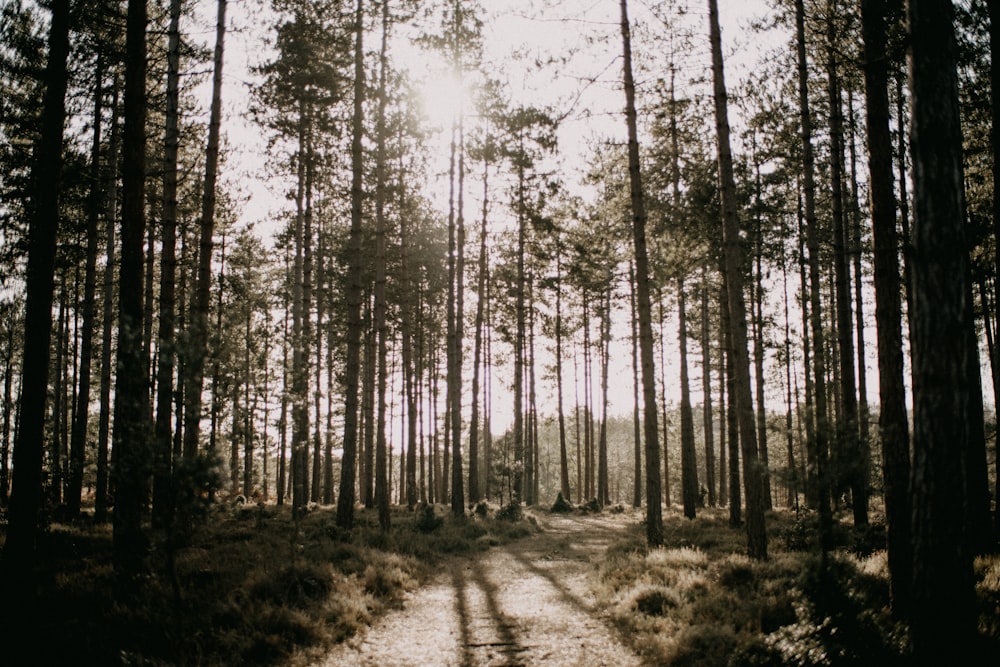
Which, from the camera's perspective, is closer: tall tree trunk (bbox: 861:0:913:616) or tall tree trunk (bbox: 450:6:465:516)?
tall tree trunk (bbox: 861:0:913:616)

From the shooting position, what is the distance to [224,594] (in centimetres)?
732

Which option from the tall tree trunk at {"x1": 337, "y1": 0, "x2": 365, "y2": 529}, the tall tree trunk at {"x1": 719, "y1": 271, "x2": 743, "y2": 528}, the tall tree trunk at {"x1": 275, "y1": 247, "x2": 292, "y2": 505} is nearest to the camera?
the tall tree trunk at {"x1": 275, "y1": 247, "x2": 292, "y2": 505}

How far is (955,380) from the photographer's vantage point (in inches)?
166

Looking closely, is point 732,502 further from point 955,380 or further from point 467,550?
point 955,380

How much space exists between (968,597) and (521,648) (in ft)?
14.2

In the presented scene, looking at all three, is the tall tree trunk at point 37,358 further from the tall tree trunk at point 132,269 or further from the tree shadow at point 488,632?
the tree shadow at point 488,632

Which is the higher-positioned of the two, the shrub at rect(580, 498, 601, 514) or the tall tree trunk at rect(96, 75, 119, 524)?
the tall tree trunk at rect(96, 75, 119, 524)

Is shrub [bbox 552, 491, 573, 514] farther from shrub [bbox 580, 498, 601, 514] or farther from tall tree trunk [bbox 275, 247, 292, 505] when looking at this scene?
tall tree trunk [bbox 275, 247, 292, 505]

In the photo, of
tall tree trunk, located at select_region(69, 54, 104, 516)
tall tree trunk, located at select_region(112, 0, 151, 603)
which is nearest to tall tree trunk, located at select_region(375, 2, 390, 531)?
tall tree trunk, located at select_region(112, 0, 151, 603)

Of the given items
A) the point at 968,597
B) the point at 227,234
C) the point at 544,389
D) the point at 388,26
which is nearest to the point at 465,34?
the point at 388,26

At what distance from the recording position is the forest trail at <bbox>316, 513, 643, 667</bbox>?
606cm

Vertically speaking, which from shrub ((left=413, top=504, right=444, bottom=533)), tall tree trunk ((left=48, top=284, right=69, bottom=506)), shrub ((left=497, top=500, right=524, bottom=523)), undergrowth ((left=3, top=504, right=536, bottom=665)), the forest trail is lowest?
shrub ((left=497, top=500, right=524, bottom=523))

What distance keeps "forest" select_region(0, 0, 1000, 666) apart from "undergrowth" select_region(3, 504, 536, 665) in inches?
2.4

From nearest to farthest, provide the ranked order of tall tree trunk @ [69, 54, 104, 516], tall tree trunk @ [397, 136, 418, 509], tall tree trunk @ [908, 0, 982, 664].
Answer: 1. tall tree trunk @ [908, 0, 982, 664]
2. tall tree trunk @ [69, 54, 104, 516]
3. tall tree trunk @ [397, 136, 418, 509]
